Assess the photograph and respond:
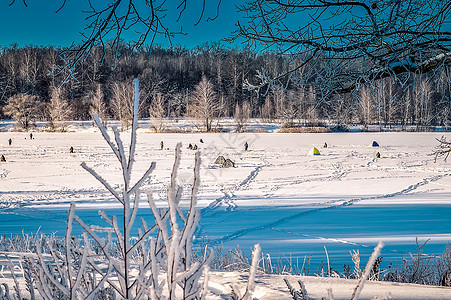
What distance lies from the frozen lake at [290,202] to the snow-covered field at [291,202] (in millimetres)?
21

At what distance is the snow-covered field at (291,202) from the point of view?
6480 mm

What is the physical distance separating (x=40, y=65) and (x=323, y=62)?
244ft

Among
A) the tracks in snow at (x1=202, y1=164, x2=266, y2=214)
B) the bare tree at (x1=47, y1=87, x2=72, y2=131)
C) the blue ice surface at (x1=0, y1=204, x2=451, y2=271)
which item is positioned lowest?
the blue ice surface at (x1=0, y1=204, x2=451, y2=271)

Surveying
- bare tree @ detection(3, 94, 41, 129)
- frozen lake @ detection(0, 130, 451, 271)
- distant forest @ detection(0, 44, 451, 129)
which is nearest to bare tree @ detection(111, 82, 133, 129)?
distant forest @ detection(0, 44, 451, 129)

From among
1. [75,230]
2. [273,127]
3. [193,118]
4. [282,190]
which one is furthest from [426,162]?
[193,118]

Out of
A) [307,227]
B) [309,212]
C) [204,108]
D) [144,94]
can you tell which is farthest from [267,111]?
[307,227]

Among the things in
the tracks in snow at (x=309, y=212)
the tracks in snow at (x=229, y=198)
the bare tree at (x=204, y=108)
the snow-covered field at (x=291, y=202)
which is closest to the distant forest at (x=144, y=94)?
the bare tree at (x=204, y=108)

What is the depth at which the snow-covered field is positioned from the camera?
648 centimetres

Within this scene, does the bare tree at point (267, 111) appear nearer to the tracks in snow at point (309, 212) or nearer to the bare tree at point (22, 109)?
the bare tree at point (22, 109)

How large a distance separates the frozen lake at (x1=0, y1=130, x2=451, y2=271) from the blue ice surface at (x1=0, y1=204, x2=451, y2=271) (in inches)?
0.7

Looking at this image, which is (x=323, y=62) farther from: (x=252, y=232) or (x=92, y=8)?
(x=252, y=232)

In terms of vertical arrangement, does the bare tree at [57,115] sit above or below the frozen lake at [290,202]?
above

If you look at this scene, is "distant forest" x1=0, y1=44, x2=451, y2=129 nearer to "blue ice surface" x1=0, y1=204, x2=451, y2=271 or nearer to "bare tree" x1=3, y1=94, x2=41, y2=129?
"bare tree" x1=3, y1=94, x2=41, y2=129

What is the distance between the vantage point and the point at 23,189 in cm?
1129
